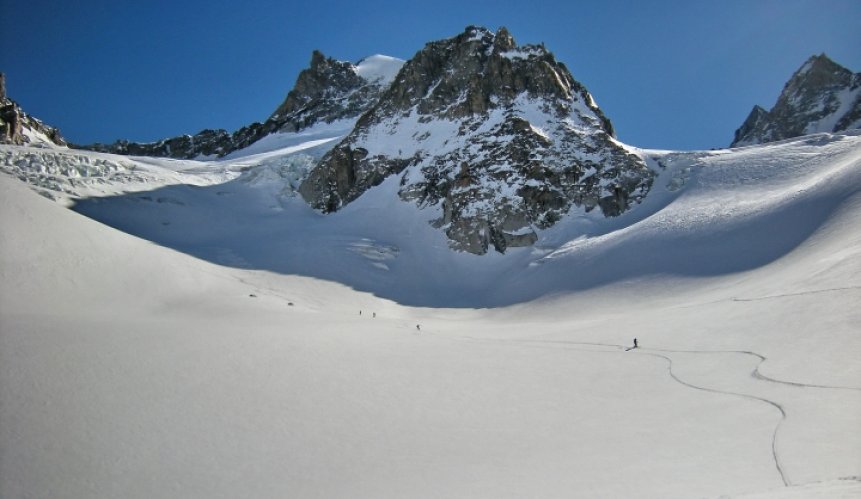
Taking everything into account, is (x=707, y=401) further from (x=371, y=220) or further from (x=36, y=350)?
(x=371, y=220)

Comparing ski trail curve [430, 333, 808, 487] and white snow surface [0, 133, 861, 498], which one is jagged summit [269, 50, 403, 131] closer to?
white snow surface [0, 133, 861, 498]

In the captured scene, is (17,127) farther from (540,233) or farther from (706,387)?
(706,387)

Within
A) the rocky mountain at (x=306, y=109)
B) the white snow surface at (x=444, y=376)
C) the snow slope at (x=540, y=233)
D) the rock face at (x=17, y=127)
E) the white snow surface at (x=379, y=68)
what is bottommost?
the white snow surface at (x=444, y=376)

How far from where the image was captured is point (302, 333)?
18578 millimetres

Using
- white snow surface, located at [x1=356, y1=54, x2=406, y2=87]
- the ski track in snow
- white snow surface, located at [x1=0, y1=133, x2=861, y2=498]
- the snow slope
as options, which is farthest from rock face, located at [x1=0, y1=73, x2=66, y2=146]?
the ski track in snow

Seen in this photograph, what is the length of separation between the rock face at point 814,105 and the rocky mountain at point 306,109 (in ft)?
290

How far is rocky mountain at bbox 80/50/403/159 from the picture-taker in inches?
4240

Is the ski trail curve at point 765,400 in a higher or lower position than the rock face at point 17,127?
lower

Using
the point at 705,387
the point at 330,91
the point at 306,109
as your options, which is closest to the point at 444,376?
the point at 705,387

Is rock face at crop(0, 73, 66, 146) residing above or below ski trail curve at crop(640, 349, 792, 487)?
above

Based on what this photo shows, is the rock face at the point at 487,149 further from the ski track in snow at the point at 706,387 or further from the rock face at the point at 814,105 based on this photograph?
the rock face at the point at 814,105

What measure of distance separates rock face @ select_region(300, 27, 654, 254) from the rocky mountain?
32990 millimetres

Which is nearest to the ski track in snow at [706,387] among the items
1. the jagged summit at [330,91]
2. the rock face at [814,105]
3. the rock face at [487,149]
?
the rock face at [487,149]

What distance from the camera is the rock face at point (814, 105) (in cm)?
8638
